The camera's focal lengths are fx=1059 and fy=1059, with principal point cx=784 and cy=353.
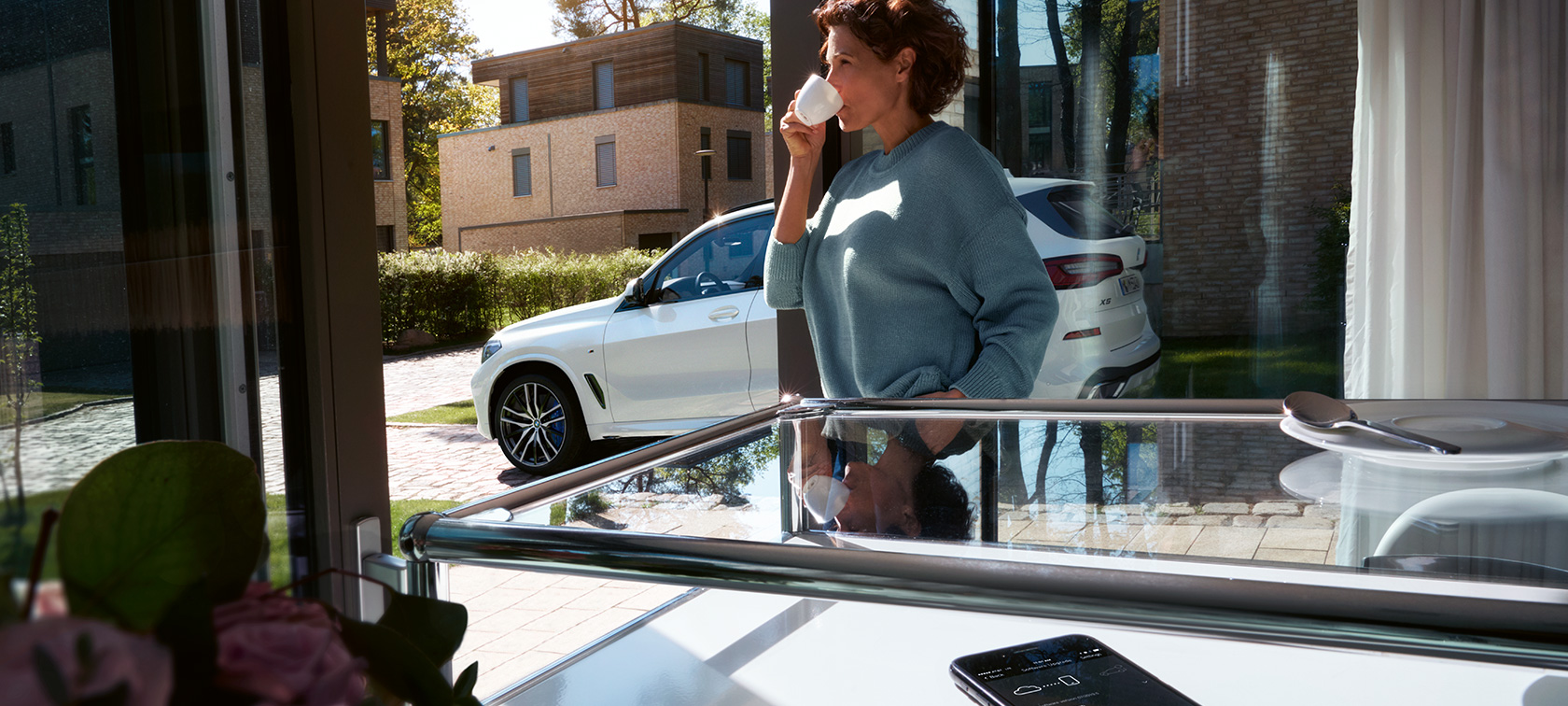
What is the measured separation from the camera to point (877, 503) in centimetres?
73

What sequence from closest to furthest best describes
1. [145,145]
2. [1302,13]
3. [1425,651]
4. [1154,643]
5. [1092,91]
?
[1425,651]
[1154,643]
[145,145]
[1302,13]
[1092,91]

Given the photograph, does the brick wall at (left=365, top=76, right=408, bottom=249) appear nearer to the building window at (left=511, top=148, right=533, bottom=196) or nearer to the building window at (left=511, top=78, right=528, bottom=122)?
the building window at (left=511, top=148, right=533, bottom=196)

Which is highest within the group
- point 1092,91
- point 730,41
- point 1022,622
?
point 730,41

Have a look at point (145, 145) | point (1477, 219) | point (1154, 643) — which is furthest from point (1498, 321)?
point (145, 145)

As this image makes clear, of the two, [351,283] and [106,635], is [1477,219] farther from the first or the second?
[106,635]

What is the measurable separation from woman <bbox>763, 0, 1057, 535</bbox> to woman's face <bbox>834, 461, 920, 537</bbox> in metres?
0.75

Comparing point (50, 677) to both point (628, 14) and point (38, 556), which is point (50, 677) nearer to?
point (38, 556)

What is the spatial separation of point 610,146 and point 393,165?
14.5ft

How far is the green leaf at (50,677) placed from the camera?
0.59 ft

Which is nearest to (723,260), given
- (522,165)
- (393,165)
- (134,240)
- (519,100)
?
(134,240)

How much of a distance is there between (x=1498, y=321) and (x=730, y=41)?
21410mm

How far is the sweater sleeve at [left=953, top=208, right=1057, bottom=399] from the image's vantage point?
5.09ft

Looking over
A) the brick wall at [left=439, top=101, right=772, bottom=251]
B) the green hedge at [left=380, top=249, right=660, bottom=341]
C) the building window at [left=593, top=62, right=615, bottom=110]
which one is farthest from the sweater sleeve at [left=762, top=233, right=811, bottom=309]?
the building window at [left=593, top=62, right=615, bottom=110]

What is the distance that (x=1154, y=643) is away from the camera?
852 mm
